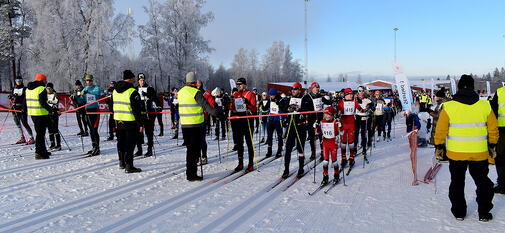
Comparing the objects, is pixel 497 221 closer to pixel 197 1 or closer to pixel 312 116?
pixel 312 116

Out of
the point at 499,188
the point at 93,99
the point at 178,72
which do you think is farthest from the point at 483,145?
the point at 178,72

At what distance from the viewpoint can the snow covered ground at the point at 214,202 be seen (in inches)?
147

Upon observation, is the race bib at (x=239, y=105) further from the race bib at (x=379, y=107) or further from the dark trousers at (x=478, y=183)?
the race bib at (x=379, y=107)

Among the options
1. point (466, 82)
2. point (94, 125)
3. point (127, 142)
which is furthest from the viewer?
point (94, 125)

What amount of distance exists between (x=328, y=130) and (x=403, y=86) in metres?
4.87

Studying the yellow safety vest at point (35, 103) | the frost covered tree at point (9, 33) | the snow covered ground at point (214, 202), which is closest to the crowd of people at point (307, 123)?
the yellow safety vest at point (35, 103)

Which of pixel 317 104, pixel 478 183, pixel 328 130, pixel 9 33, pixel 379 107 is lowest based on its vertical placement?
pixel 478 183

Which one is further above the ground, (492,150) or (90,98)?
(90,98)

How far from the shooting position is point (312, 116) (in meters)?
6.61

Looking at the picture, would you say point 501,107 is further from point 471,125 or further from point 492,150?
point 471,125

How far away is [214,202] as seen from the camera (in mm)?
4559

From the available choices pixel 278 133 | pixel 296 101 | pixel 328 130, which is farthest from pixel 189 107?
pixel 278 133

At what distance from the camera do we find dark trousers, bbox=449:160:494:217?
12.5 feet

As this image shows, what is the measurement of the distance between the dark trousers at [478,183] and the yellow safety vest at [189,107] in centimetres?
423
